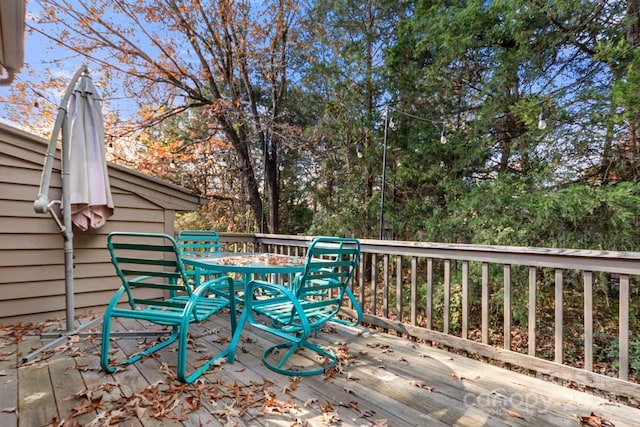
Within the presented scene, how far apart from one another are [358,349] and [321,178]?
543 centimetres

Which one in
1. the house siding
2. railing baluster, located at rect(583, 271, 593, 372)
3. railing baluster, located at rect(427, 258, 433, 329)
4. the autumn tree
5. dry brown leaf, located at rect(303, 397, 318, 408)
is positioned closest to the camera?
dry brown leaf, located at rect(303, 397, 318, 408)

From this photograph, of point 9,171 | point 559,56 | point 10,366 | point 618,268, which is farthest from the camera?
point 559,56

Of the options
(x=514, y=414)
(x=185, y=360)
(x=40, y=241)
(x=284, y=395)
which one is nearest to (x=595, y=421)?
(x=514, y=414)

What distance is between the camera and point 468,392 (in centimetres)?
188

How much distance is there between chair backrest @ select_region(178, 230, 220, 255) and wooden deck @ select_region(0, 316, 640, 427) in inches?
53.1

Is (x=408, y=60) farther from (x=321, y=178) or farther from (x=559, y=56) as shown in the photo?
(x=321, y=178)

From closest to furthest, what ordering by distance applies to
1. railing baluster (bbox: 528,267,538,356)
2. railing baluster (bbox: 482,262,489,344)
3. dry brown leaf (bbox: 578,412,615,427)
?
dry brown leaf (bbox: 578,412,615,427), railing baluster (bbox: 528,267,538,356), railing baluster (bbox: 482,262,489,344)

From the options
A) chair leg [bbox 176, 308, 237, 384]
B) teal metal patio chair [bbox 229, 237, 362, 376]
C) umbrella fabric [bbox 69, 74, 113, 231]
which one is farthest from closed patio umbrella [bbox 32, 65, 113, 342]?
teal metal patio chair [bbox 229, 237, 362, 376]

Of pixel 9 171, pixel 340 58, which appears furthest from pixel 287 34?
pixel 9 171

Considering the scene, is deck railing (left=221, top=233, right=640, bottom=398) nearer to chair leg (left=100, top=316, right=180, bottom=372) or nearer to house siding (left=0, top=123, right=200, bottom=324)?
house siding (left=0, top=123, right=200, bottom=324)

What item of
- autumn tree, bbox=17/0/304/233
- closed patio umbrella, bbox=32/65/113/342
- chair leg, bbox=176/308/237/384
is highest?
autumn tree, bbox=17/0/304/233

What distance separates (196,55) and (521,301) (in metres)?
7.62

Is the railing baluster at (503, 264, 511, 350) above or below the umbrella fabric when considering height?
below

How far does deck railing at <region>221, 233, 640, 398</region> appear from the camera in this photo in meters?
1.90
